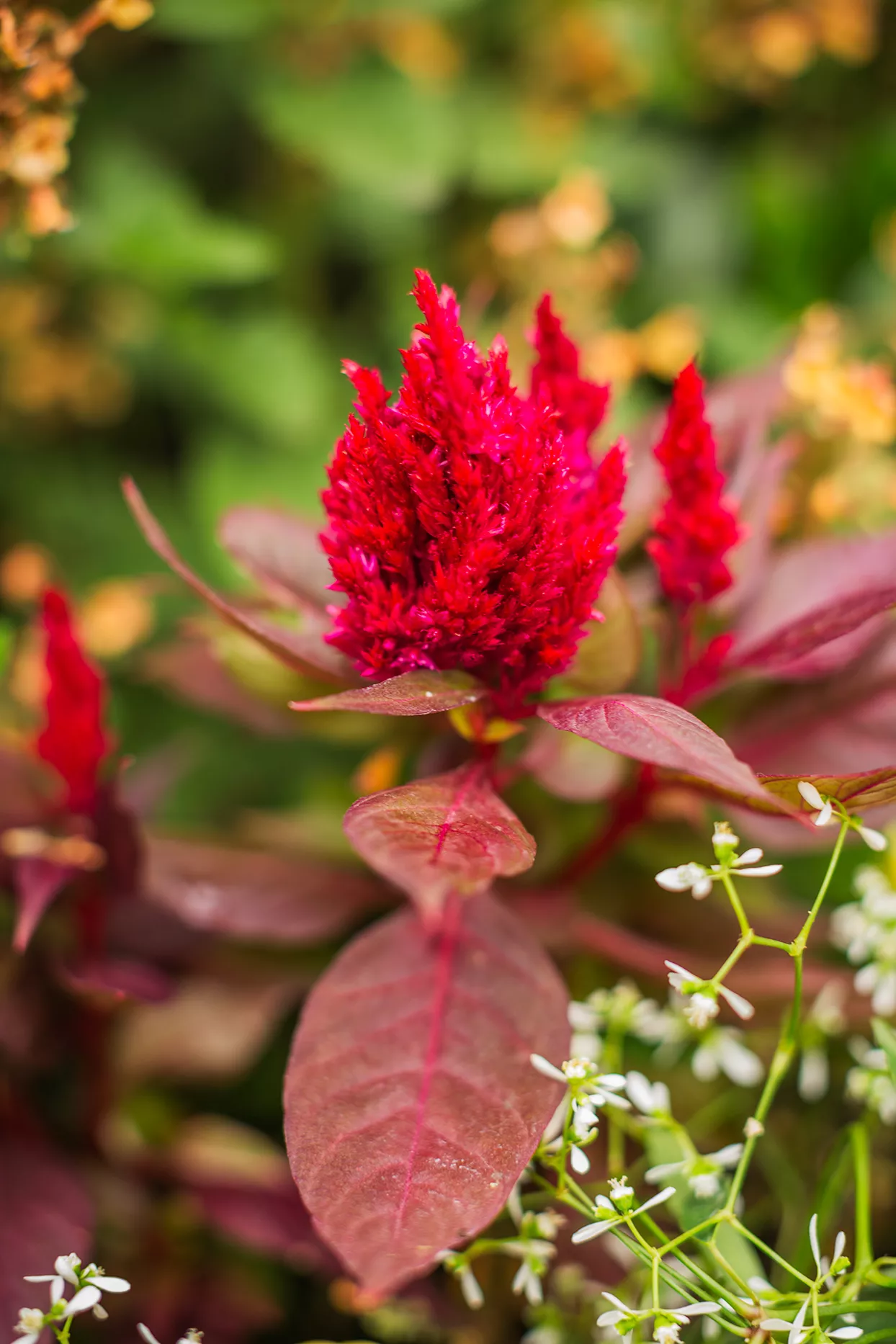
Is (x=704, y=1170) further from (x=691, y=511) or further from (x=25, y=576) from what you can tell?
(x=25, y=576)

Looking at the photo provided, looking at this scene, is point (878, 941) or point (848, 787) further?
point (878, 941)

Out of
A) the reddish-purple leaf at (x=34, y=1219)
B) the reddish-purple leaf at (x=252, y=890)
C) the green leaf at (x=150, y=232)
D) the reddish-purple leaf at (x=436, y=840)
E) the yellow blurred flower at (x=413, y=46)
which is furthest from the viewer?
the yellow blurred flower at (x=413, y=46)

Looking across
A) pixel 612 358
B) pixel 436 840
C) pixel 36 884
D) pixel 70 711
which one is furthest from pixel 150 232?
pixel 436 840

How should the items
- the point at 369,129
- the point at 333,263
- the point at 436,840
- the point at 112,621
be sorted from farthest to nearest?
the point at 333,263, the point at 369,129, the point at 112,621, the point at 436,840

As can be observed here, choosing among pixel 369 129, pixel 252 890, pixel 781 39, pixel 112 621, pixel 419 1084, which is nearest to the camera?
pixel 419 1084

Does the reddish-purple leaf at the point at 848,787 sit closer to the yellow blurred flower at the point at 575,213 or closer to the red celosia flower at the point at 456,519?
the red celosia flower at the point at 456,519

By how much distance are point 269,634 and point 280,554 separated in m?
0.15

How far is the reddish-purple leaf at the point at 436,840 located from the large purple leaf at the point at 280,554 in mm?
192

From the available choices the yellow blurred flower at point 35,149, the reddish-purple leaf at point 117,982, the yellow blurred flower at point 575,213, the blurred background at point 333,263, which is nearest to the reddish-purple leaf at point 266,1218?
the blurred background at point 333,263

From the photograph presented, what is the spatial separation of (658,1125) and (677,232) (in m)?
1.37

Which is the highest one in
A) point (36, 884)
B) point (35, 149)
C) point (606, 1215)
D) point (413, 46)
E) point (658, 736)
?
point (413, 46)

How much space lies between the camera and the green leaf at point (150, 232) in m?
1.06

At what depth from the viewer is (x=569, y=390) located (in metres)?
0.65

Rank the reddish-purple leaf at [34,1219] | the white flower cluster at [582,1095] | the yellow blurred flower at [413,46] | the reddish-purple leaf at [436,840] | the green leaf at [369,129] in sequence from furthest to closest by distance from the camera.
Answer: the yellow blurred flower at [413,46] < the green leaf at [369,129] < the reddish-purple leaf at [34,1219] < the white flower cluster at [582,1095] < the reddish-purple leaf at [436,840]
